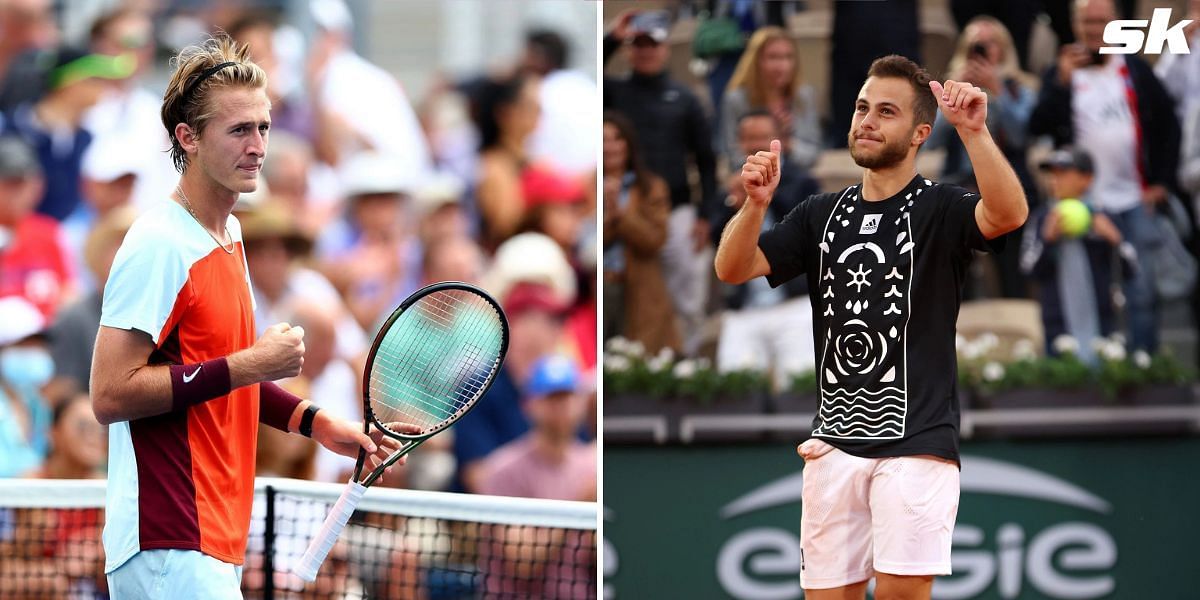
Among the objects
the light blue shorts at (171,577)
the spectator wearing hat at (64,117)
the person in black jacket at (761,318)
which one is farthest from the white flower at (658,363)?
the light blue shorts at (171,577)

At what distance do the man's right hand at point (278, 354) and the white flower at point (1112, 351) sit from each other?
5048 mm

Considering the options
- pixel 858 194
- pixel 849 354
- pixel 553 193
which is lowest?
pixel 849 354

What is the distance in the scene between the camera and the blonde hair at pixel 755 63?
7234 millimetres

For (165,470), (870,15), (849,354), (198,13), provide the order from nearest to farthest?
1. (165,470)
2. (849,354)
3. (870,15)
4. (198,13)

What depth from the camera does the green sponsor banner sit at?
703 centimetres

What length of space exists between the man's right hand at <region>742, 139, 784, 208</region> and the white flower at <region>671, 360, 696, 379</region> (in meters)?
3.70

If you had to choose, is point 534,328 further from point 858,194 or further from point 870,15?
point 858,194

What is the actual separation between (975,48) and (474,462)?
3.23m

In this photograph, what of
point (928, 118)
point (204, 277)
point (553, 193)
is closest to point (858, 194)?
point (928, 118)

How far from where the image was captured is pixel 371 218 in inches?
320

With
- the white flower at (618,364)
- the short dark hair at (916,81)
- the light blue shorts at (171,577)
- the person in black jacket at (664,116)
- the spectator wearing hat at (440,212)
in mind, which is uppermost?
the person in black jacket at (664,116)

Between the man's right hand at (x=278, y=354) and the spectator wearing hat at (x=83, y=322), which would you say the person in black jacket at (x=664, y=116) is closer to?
the spectator wearing hat at (x=83, y=322)

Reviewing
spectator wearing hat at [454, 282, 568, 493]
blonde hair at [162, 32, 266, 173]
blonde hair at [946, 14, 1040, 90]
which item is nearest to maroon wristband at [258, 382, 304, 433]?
blonde hair at [162, 32, 266, 173]

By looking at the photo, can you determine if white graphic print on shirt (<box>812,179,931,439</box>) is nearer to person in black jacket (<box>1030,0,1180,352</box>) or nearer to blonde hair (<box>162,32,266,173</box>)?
blonde hair (<box>162,32,266,173</box>)
